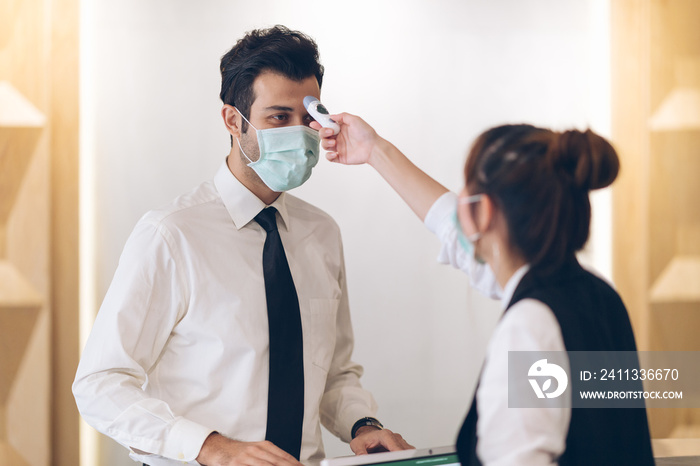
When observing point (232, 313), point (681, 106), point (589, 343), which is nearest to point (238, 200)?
point (232, 313)

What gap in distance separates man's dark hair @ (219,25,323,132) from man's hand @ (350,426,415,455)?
0.88m

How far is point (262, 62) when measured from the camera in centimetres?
172

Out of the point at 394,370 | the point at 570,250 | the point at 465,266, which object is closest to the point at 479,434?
the point at 570,250

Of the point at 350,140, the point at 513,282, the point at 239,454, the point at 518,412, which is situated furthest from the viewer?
the point at 350,140

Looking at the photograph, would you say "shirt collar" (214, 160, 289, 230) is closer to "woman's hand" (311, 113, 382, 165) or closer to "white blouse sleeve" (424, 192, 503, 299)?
"woman's hand" (311, 113, 382, 165)

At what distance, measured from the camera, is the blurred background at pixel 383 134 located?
228 centimetres

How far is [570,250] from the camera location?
37.9 inches

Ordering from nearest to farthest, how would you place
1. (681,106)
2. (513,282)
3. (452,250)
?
1. (513,282)
2. (452,250)
3. (681,106)

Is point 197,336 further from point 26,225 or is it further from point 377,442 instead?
point 26,225

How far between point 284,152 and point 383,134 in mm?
999

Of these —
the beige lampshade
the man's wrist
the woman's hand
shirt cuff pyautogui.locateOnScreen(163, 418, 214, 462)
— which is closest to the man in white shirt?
shirt cuff pyautogui.locateOnScreen(163, 418, 214, 462)

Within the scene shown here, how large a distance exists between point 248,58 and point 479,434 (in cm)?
122

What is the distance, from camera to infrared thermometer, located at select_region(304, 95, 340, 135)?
62.4 inches

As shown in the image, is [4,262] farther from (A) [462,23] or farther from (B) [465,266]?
(A) [462,23]
